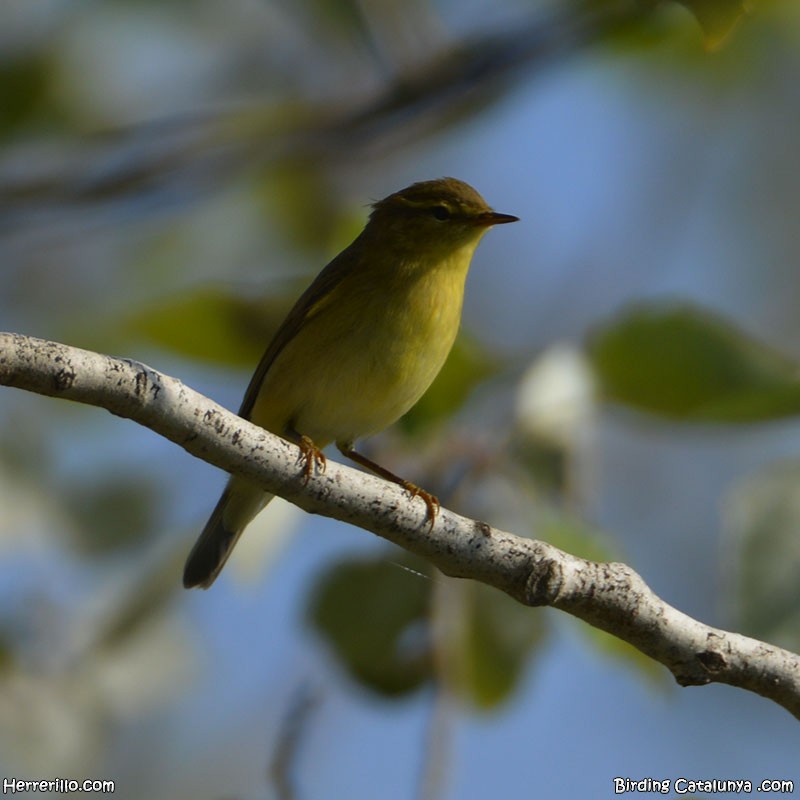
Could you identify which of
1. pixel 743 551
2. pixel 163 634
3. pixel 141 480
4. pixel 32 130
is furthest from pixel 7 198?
pixel 743 551

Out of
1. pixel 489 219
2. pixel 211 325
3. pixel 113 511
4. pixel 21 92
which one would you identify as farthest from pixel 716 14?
pixel 21 92

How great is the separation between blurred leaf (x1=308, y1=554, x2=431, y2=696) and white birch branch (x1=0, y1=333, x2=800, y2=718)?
2.19ft

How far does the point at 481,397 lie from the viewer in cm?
376

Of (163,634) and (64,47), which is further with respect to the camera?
(64,47)

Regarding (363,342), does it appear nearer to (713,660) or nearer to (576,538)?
(576,538)

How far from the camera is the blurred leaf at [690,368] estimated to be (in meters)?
2.95

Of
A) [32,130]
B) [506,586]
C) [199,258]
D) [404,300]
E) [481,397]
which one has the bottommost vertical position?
[506,586]

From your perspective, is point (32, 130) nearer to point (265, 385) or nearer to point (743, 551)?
point (265, 385)

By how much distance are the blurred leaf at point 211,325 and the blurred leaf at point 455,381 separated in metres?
0.58

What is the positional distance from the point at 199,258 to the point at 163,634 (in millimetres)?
3354

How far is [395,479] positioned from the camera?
12.0 ft

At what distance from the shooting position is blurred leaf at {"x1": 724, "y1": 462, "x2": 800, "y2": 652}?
2.64 meters

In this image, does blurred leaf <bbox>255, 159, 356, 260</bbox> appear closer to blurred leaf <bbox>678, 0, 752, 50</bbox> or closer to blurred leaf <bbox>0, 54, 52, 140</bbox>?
blurred leaf <bbox>0, 54, 52, 140</bbox>

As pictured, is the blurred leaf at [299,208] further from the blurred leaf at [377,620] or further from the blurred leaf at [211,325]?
the blurred leaf at [377,620]
